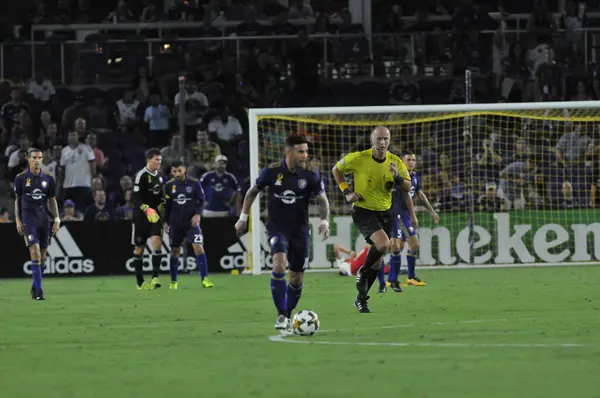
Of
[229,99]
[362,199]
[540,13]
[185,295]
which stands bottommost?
[185,295]

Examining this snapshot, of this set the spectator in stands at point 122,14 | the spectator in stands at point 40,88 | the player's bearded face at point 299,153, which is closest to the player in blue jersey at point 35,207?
the player's bearded face at point 299,153

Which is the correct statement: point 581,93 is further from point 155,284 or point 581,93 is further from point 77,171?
point 155,284

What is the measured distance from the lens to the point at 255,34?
95.6 feet

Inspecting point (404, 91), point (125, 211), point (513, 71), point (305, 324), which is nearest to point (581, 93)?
point (513, 71)

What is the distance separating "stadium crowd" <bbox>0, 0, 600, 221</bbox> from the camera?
1009 inches

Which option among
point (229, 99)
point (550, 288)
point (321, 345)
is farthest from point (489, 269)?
point (321, 345)

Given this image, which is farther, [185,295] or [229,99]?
[229,99]

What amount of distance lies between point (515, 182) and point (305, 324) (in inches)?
551

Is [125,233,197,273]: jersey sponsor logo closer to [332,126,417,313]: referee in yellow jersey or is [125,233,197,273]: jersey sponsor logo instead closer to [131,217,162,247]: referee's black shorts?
[131,217,162,247]: referee's black shorts

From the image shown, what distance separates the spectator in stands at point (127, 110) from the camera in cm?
2791

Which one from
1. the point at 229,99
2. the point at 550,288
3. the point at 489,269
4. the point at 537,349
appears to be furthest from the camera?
the point at 229,99

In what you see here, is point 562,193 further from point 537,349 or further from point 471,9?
point 537,349

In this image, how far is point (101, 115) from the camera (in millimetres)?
28047

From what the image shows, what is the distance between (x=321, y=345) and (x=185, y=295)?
8.55 meters
